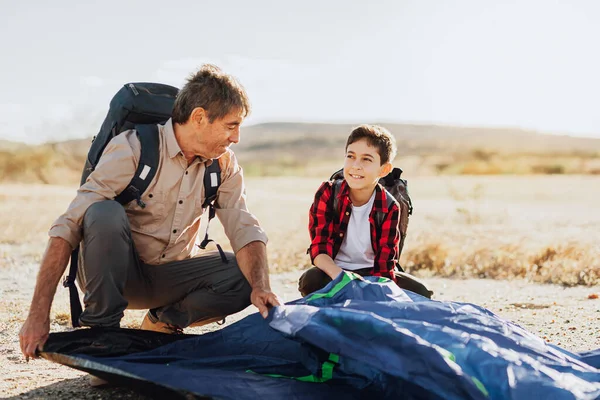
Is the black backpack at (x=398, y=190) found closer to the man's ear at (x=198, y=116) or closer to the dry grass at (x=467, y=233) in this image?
the man's ear at (x=198, y=116)

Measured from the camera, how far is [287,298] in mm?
7070

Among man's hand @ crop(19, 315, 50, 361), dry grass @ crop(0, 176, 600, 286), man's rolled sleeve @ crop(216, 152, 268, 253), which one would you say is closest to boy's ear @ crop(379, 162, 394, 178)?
man's rolled sleeve @ crop(216, 152, 268, 253)

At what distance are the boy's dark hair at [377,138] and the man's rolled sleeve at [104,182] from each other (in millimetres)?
1476

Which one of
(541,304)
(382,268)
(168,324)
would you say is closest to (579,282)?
(541,304)

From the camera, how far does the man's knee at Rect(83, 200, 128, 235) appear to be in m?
3.81

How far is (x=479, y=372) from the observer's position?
3182 mm

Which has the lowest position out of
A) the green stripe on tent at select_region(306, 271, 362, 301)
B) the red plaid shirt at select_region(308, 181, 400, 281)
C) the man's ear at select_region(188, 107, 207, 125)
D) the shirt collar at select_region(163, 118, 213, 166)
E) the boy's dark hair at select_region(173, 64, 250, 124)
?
the green stripe on tent at select_region(306, 271, 362, 301)

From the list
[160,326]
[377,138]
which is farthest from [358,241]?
[160,326]

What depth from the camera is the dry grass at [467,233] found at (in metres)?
8.33

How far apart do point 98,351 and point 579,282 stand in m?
5.51

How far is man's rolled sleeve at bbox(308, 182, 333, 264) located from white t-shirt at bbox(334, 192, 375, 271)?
128 mm

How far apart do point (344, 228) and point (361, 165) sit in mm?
417

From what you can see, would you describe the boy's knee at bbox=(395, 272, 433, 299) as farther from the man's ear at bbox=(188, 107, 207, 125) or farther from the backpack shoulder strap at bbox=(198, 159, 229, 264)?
the man's ear at bbox=(188, 107, 207, 125)

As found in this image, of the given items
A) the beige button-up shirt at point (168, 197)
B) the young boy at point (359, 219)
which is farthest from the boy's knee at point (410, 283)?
the beige button-up shirt at point (168, 197)
